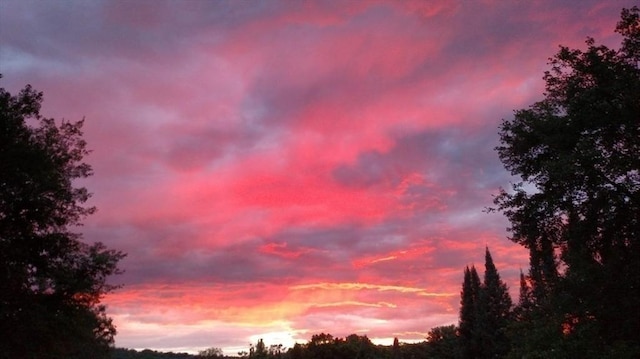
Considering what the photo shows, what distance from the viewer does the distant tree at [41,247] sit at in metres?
23.9

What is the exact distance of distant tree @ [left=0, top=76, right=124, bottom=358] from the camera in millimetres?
23859

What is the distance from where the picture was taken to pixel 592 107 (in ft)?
74.5

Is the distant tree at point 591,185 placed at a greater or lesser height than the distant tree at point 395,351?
greater

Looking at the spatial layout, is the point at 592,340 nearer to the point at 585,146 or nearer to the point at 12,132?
the point at 585,146

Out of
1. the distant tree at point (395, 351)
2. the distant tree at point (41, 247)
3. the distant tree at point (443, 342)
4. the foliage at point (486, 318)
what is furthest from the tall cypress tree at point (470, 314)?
the distant tree at point (41, 247)

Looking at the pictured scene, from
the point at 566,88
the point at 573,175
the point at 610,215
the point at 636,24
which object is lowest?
the point at 610,215

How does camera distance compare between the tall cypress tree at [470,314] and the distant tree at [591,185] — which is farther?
the tall cypress tree at [470,314]

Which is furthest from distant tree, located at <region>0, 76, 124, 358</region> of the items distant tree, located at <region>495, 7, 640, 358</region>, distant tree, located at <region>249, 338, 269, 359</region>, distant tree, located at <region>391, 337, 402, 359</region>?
distant tree, located at <region>391, 337, 402, 359</region>

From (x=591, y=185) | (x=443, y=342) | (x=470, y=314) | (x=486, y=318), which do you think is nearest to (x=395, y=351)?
(x=443, y=342)

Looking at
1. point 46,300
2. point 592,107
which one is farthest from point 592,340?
point 46,300

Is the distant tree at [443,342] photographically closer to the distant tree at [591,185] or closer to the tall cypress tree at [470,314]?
the tall cypress tree at [470,314]

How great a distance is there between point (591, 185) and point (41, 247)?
24955 mm

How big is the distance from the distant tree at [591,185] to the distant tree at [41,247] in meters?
20.8

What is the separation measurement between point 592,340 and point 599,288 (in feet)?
9.45
